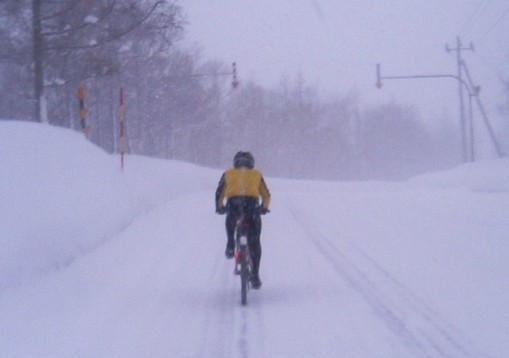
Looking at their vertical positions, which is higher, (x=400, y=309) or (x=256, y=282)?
(x=256, y=282)

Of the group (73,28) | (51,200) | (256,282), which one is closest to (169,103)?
(73,28)

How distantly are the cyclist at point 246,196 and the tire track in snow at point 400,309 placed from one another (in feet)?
4.98

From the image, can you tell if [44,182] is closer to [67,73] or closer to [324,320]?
[324,320]

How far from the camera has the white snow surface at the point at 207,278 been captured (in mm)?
7684

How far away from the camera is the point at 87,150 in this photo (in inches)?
717

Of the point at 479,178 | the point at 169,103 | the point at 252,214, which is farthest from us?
the point at 169,103

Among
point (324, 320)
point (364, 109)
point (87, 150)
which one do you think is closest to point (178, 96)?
point (87, 150)

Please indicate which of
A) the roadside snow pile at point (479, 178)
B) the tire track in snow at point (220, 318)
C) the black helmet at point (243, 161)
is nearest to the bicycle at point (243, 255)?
the tire track in snow at point (220, 318)

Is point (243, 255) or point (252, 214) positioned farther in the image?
point (252, 214)

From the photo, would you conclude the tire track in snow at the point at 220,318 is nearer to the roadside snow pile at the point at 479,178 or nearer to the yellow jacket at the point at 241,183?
the yellow jacket at the point at 241,183

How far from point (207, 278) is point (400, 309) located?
3750 millimetres

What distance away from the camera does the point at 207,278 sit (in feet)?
38.7

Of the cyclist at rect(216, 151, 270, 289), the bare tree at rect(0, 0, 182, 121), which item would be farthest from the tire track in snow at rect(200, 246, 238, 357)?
the bare tree at rect(0, 0, 182, 121)

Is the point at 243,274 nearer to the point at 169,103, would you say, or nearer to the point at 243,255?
the point at 243,255
